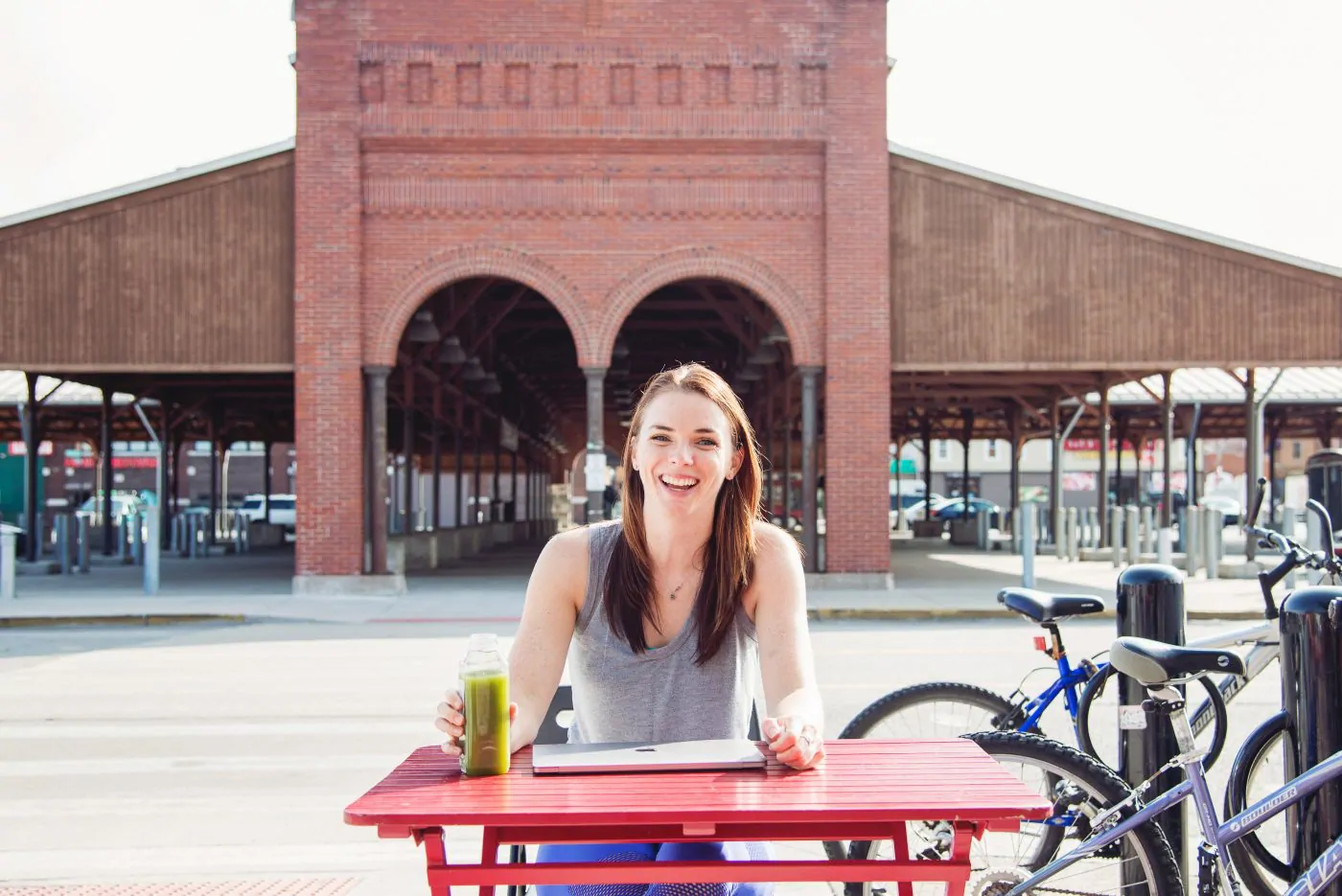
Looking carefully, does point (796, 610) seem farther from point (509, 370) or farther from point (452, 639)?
point (509, 370)

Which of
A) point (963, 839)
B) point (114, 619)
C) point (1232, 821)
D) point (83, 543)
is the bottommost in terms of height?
point (114, 619)

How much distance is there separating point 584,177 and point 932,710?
14222 millimetres

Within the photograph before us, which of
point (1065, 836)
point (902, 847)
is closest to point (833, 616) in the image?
point (1065, 836)

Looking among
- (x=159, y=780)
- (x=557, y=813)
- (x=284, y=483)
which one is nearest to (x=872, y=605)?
(x=159, y=780)

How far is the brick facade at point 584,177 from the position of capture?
17844 mm

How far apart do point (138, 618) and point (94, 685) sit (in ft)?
19.8

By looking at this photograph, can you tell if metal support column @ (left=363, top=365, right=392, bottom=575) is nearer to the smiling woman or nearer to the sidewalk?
the sidewalk

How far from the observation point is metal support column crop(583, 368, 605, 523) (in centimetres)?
1759

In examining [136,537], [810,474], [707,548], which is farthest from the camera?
[136,537]

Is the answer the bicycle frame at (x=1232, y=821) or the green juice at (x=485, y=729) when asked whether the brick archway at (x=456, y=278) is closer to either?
the bicycle frame at (x=1232, y=821)

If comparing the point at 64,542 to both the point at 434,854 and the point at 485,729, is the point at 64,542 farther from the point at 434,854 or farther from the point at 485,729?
the point at 434,854

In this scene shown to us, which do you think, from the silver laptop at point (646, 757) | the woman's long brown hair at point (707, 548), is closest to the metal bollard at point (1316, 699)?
the woman's long brown hair at point (707, 548)

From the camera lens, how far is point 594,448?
18.4m

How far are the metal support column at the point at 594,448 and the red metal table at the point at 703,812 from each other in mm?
14033
